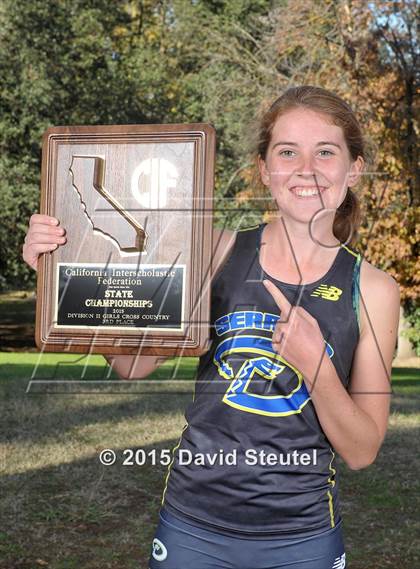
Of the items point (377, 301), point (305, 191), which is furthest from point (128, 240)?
point (377, 301)

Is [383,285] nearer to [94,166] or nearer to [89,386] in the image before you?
[94,166]

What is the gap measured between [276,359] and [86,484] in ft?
16.4

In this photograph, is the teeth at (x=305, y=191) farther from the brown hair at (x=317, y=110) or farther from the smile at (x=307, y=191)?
the brown hair at (x=317, y=110)

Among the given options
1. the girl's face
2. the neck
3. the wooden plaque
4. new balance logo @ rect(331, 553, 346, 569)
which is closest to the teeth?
the girl's face

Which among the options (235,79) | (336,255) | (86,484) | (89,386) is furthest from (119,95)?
(336,255)

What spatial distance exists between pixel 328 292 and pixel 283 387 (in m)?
0.32

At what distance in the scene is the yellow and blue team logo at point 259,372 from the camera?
2234mm

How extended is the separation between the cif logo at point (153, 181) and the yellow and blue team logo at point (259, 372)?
1.35ft

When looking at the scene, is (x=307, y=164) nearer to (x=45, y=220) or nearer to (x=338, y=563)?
(x=45, y=220)

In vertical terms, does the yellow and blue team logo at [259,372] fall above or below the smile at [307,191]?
below

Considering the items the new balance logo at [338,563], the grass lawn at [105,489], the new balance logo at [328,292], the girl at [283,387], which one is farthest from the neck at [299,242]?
the grass lawn at [105,489]

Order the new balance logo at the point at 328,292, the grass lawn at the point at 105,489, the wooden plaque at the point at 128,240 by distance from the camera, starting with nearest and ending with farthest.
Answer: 1. the wooden plaque at the point at 128,240
2. the new balance logo at the point at 328,292
3. the grass lawn at the point at 105,489

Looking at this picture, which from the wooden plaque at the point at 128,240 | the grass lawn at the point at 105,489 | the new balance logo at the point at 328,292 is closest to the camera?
the wooden plaque at the point at 128,240

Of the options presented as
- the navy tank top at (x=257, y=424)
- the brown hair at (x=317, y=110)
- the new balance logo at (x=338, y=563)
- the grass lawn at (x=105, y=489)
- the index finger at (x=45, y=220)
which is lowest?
the grass lawn at (x=105, y=489)
